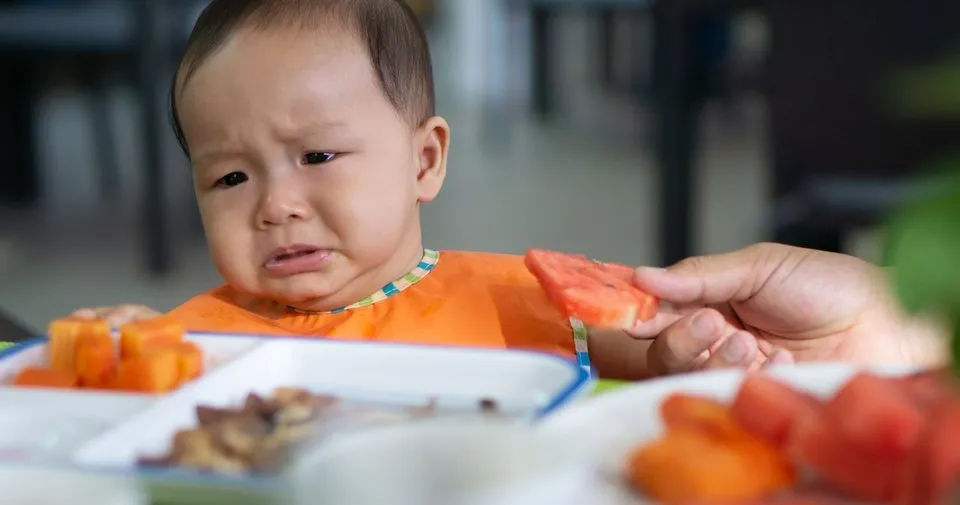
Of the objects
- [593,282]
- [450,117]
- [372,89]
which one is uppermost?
[372,89]

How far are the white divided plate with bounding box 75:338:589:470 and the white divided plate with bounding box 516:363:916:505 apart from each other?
0.04m

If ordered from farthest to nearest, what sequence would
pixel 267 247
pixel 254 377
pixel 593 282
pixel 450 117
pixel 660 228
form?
1. pixel 450 117
2. pixel 660 228
3. pixel 267 247
4. pixel 593 282
5. pixel 254 377

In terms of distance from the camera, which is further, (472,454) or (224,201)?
(224,201)

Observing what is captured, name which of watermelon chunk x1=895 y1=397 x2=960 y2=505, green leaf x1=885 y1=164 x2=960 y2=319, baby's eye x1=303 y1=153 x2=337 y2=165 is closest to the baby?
baby's eye x1=303 y1=153 x2=337 y2=165

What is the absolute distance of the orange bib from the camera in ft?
3.92

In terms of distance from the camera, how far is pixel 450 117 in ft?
22.4

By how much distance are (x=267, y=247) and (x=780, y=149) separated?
1.68 metres

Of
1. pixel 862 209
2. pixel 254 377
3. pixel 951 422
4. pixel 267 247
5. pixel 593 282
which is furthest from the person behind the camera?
pixel 862 209

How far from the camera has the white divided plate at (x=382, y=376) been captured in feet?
2.30

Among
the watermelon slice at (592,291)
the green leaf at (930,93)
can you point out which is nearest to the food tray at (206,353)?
the watermelon slice at (592,291)

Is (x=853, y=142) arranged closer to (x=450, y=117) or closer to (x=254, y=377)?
(x=254, y=377)

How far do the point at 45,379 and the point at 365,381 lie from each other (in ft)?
0.75

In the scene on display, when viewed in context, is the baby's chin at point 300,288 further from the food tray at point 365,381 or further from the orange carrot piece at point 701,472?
the orange carrot piece at point 701,472

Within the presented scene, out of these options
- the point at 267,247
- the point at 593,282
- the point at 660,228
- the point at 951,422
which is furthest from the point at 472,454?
the point at 660,228
